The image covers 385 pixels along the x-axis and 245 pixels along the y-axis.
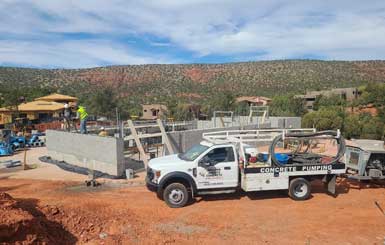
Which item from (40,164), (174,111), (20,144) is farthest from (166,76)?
(40,164)

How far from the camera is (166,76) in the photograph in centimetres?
8969

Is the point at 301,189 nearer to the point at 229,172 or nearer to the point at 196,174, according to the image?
the point at 229,172

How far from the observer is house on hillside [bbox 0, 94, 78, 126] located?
95.5 ft

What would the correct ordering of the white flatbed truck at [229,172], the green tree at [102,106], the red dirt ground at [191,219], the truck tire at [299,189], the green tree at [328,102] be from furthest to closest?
the green tree at [328,102] → the green tree at [102,106] → the truck tire at [299,189] → the white flatbed truck at [229,172] → the red dirt ground at [191,219]

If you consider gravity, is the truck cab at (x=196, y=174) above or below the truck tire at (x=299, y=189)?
above

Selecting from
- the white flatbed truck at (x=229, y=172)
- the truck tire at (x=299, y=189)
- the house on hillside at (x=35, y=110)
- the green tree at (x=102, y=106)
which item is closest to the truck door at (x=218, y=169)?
the white flatbed truck at (x=229, y=172)

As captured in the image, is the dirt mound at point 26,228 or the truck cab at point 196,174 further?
the truck cab at point 196,174

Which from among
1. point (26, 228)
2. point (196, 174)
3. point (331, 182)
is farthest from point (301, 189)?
point (26, 228)

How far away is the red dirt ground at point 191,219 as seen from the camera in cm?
709

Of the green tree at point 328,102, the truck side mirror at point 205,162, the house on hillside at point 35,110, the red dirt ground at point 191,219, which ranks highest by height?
the green tree at point 328,102

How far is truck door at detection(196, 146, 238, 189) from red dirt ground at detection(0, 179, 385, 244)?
0.63m

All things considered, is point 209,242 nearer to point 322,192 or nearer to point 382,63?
point 322,192

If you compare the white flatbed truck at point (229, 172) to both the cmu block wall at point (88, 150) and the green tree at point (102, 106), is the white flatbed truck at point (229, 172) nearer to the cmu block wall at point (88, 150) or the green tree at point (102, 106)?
the cmu block wall at point (88, 150)

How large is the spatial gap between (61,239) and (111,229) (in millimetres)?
1118
